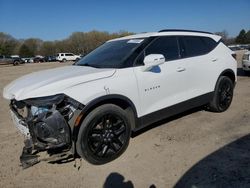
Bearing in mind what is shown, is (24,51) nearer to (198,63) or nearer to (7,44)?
(7,44)

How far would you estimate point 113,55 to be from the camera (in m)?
4.75

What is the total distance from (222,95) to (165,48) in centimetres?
193

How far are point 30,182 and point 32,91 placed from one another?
46.9 inches

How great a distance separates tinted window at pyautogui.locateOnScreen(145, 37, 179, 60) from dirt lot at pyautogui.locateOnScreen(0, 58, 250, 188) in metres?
1.37

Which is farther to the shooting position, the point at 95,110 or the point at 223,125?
the point at 223,125

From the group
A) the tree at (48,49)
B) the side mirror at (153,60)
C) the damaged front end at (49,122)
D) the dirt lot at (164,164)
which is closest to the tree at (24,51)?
the tree at (48,49)

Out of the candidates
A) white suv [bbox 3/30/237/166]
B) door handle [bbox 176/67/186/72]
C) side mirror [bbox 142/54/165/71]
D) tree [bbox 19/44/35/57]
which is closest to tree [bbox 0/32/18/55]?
tree [bbox 19/44/35/57]

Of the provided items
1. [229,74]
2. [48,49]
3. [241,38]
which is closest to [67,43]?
[48,49]

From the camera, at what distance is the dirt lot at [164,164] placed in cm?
354

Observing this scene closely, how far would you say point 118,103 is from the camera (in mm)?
4246

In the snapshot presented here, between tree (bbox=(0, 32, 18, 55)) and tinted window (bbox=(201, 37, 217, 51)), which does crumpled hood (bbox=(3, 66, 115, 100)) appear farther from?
tree (bbox=(0, 32, 18, 55))

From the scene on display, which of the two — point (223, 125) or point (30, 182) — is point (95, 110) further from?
point (223, 125)

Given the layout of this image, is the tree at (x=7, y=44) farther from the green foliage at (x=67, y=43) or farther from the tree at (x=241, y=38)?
the tree at (x=241, y=38)

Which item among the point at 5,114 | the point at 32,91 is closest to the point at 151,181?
the point at 32,91
